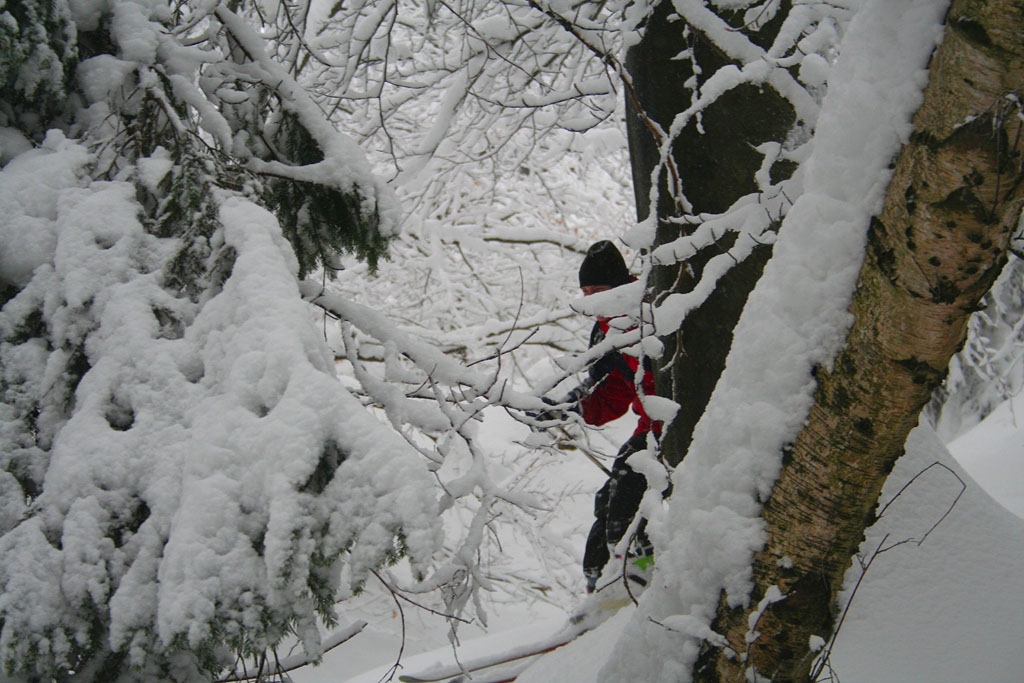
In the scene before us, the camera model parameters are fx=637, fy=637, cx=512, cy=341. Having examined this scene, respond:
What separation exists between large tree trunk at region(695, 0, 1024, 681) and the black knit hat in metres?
2.31

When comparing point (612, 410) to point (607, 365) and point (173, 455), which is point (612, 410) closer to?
point (607, 365)

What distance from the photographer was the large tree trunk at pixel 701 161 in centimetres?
220

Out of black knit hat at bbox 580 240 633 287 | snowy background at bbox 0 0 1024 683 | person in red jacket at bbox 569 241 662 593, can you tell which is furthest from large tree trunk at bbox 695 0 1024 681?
black knit hat at bbox 580 240 633 287

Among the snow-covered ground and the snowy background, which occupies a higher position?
the snowy background

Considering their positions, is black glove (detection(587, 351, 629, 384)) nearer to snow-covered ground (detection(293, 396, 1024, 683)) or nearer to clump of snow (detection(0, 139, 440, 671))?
snow-covered ground (detection(293, 396, 1024, 683))

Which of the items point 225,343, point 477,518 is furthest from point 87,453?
point 477,518

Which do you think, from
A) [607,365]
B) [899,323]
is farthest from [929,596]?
[607,365]

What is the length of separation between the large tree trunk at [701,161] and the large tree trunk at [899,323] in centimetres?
91

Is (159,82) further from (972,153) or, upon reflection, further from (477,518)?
(972,153)

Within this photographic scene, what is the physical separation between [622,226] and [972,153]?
753 centimetres

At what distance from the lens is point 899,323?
101 centimetres

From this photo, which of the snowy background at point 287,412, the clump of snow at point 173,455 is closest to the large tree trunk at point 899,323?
the snowy background at point 287,412

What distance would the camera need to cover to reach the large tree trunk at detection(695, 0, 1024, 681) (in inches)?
34.1

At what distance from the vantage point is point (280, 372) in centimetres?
141
